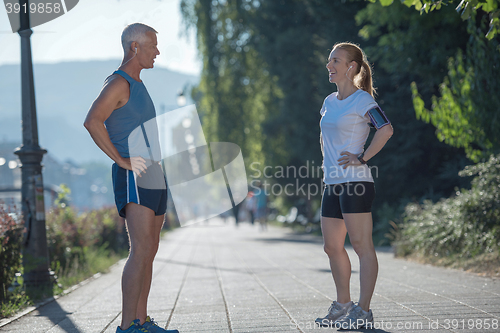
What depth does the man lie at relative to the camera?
3355 mm

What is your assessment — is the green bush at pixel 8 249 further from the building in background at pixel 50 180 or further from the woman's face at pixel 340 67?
the woman's face at pixel 340 67

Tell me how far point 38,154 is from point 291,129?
1357cm

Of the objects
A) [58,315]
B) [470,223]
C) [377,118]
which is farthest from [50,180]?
[377,118]

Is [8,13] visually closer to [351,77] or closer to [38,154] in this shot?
[38,154]

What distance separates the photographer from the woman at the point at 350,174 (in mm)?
3768

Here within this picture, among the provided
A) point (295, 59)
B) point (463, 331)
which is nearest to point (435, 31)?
point (295, 59)

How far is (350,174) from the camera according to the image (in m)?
3.82

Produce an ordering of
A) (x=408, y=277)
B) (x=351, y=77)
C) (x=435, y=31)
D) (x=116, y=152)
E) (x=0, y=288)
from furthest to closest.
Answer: (x=435, y=31)
(x=408, y=277)
(x=0, y=288)
(x=351, y=77)
(x=116, y=152)

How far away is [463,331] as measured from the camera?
358cm

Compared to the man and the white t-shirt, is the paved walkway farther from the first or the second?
the white t-shirt

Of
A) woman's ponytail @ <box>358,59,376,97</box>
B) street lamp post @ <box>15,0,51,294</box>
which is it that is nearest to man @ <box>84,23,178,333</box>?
A: woman's ponytail @ <box>358,59,376,97</box>

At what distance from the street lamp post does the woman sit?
164 inches

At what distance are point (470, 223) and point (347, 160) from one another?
14.0 feet

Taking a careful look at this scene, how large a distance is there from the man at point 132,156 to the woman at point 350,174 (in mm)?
1253
